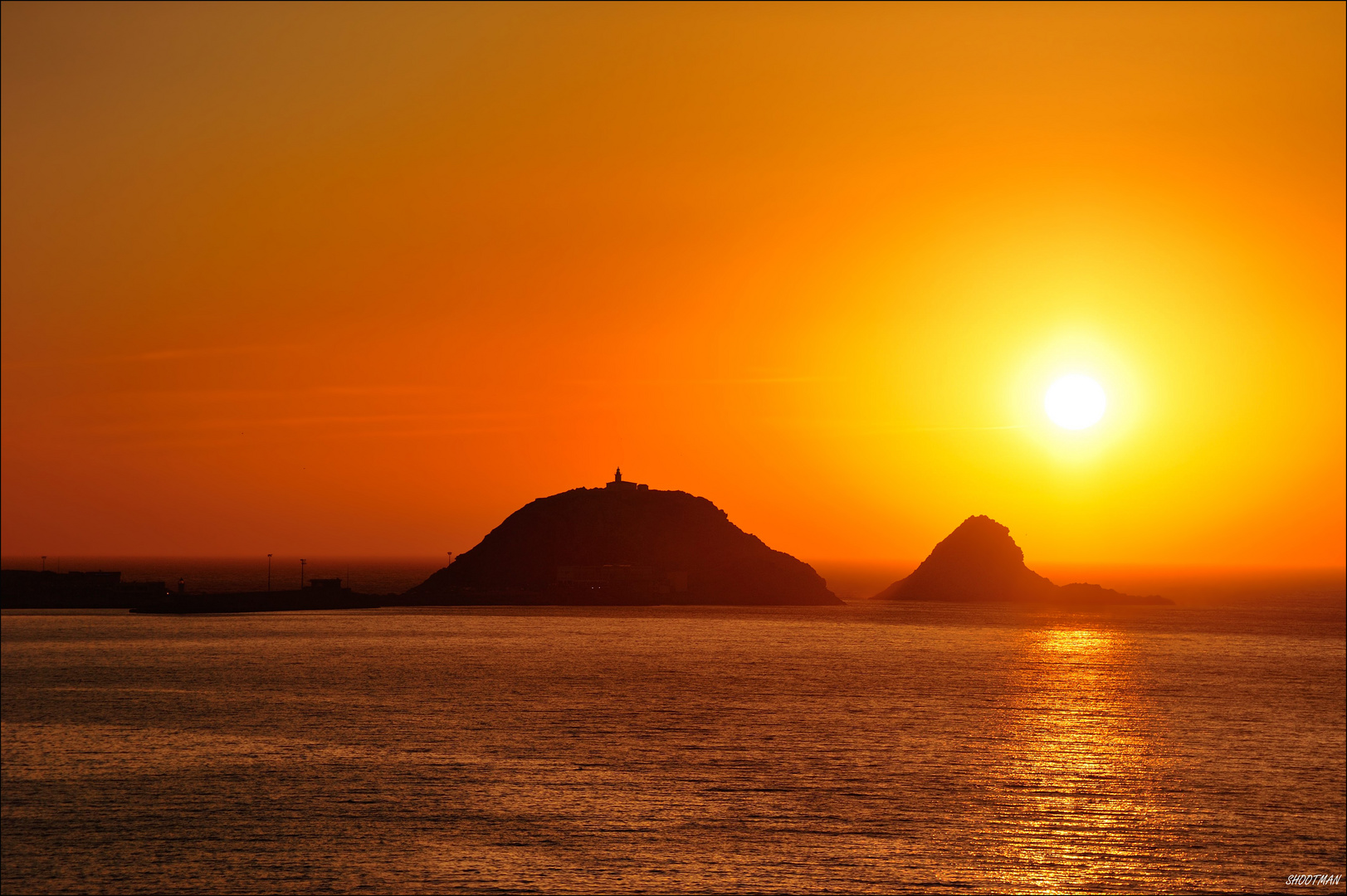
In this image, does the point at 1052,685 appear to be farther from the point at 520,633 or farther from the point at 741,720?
the point at 520,633

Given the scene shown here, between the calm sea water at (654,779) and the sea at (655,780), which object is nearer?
the sea at (655,780)

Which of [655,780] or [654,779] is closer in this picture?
[655,780]

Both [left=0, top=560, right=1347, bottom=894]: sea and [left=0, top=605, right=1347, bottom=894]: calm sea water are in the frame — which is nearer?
[left=0, top=560, right=1347, bottom=894]: sea

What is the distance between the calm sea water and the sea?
0.83 feet

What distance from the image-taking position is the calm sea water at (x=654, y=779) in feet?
159

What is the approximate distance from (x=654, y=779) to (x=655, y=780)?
10.1 inches

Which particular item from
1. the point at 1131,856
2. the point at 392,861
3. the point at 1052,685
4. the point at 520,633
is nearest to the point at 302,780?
the point at 392,861

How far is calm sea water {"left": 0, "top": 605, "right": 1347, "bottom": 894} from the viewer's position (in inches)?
1913

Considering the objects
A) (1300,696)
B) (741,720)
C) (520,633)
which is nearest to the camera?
(741,720)

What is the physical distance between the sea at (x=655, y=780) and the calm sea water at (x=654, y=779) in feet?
0.83

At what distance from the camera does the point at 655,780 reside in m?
64.1

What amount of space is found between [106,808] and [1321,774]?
6831cm

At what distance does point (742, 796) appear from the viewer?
60.5m

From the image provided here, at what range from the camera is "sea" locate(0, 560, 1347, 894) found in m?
48.4
